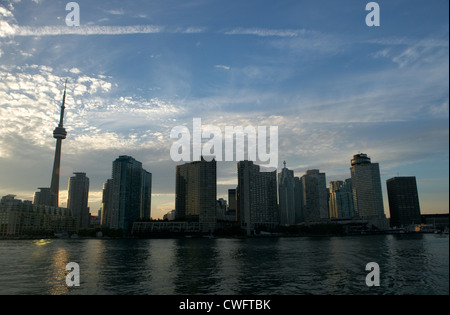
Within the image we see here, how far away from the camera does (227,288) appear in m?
38.9

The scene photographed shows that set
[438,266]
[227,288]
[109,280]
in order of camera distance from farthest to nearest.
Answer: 1. [438,266]
2. [109,280]
3. [227,288]
